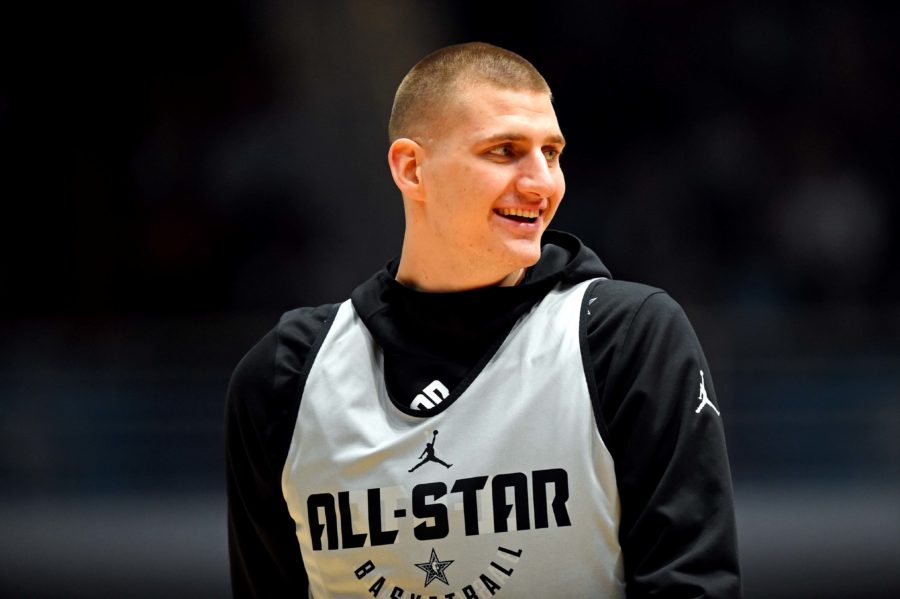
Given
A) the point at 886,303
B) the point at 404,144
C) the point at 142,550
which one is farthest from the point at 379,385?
the point at 886,303

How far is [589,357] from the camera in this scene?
1.94 meters

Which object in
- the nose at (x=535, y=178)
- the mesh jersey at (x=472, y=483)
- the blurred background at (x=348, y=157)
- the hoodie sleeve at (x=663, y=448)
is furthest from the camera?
the blurred background at (x=348, y=157)

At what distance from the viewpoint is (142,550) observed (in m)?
4.05

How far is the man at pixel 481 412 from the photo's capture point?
1.86 metres

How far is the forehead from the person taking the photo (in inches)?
78.1

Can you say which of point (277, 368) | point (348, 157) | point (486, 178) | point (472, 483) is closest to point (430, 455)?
point (472, 483)

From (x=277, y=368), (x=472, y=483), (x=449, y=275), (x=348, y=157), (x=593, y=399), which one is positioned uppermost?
(x=348, y=157)

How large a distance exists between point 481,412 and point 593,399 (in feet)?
0.62

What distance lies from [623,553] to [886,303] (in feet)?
14.7

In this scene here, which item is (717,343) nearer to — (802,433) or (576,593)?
(802,433)

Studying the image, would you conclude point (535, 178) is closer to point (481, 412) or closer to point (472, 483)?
point (481, 412)

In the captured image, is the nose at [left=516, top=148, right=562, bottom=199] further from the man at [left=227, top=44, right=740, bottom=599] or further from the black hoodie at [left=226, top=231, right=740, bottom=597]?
the black hoodie at [left=226, top=231, right=740, bottom=597]

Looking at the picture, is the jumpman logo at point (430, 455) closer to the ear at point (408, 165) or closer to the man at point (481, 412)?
the man at point (481, 412)

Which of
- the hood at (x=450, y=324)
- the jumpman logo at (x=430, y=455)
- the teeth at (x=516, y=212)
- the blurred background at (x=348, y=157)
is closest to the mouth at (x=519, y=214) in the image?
the teeth at (x=516, y=212)
